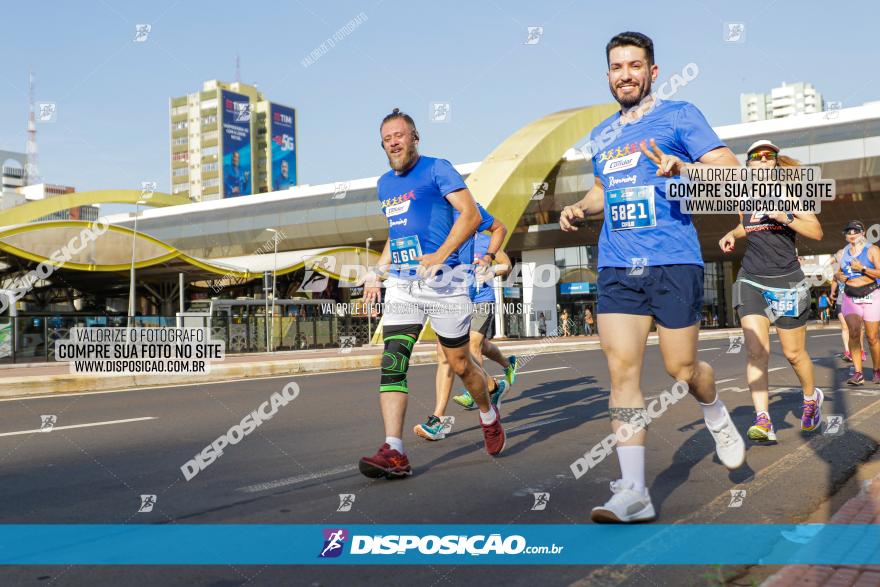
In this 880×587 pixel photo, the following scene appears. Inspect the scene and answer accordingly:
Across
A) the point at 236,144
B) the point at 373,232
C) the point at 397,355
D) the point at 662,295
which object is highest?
the point at 236,144

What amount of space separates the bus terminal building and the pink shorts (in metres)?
25.9

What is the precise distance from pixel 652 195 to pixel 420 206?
5.04ft

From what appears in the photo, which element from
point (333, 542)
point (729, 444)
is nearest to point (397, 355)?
point (333, 542)

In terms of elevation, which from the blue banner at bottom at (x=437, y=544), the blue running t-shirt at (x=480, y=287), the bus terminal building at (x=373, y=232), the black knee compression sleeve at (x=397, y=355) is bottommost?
the blue banner at bottom at (x=437, y=544)

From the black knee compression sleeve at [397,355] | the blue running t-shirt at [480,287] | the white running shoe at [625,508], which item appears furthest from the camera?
the blue running t-shirt at [480,287]

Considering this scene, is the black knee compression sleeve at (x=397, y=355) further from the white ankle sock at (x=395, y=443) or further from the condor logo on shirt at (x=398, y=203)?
the condor logo on shirt at (x=398, y=203)

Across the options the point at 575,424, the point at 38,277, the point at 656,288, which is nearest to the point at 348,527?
the point at 656,288

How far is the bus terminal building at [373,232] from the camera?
33375mm

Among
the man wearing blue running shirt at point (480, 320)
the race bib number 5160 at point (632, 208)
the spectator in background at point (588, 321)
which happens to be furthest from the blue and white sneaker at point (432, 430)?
the spectator in background at point (588, 321)

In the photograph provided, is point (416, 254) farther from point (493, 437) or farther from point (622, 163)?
point (622, 163)

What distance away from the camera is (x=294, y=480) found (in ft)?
14.1

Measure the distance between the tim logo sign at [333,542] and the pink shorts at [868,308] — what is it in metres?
7.11

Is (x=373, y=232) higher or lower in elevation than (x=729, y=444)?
higher

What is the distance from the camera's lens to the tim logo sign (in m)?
2.92
